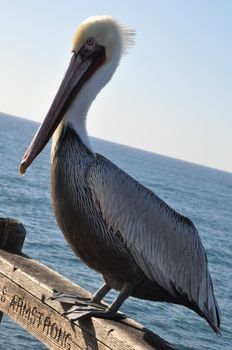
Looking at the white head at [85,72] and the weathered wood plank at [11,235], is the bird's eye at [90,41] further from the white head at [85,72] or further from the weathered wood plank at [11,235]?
the weathered wood plank at [11,235]

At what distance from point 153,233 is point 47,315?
726mm

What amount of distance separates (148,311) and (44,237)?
8.42 meters

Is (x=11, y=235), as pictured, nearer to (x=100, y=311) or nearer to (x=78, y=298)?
(x=78, y=298)

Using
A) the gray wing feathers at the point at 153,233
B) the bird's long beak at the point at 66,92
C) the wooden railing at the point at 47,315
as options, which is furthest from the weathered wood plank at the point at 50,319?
the bird's long beak at the point at 66,92

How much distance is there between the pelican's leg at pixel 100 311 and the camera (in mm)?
2828

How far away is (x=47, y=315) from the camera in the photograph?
2986 millimetres

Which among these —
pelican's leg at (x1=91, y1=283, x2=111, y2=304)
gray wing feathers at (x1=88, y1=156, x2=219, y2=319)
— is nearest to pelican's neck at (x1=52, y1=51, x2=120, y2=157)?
gray wing feathers at (x1=88, y1=156, x2=219, y2=319)

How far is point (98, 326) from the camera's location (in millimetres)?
2762

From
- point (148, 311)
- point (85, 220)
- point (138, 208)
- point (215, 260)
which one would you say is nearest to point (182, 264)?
point (138, 208)

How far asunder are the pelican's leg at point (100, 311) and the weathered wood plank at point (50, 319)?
3cm

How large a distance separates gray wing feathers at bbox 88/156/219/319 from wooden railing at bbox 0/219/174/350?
38cm

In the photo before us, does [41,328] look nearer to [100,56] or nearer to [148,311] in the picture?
[100,56]

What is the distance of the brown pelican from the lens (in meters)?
3.16

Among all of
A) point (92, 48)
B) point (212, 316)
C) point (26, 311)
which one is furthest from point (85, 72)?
point (212, 316)
